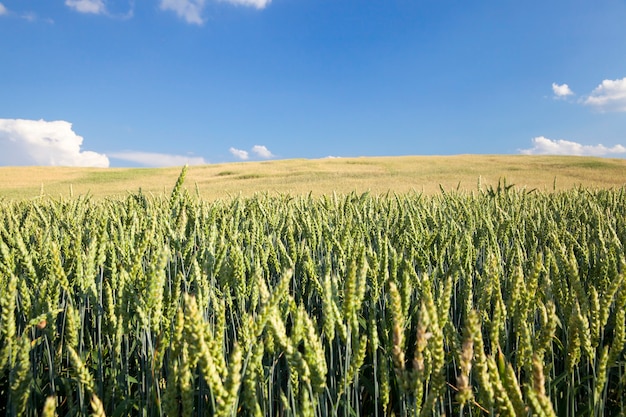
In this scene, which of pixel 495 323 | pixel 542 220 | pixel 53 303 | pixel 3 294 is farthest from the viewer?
pixel 542 220

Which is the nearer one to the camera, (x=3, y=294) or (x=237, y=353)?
(x=237, y=353)

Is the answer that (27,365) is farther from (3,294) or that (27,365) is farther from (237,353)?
(237,353)

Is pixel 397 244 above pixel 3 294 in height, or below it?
below

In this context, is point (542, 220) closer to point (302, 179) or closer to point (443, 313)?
point (443, 313)

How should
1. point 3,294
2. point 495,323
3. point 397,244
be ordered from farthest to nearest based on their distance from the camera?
point 397,244 < point 3,294 < point 495,323

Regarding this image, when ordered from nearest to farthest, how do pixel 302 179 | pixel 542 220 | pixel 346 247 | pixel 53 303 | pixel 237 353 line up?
pixel 237 353
pixel 53 303
pixel 346 247
pixel 542 220
pixel 302 179

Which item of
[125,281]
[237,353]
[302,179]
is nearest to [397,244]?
[125,281]

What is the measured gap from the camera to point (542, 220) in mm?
3352

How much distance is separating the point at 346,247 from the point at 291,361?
1232mm

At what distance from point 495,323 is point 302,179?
22369 mm

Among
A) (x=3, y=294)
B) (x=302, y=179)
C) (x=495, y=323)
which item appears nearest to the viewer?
(x=495, y=323)

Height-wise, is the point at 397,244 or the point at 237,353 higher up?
the point at 237,353

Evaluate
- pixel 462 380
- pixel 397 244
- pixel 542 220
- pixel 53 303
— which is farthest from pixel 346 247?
pixel 542 220

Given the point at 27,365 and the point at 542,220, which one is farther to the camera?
the point at 542,220
